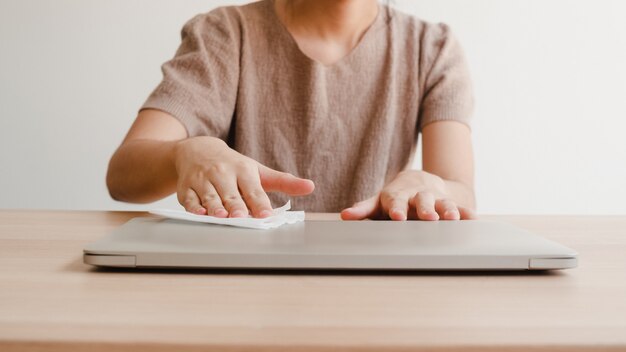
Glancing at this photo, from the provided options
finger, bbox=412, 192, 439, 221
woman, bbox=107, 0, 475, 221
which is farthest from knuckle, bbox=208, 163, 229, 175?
woman, bbox=107, 0, 475, 221

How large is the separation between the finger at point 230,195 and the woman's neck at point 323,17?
68 centimetres

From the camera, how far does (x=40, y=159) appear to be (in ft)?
7.55

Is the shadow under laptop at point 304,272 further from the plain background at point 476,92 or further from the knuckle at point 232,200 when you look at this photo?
the plain background at point 476,92

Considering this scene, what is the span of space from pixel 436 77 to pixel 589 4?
1385 mm

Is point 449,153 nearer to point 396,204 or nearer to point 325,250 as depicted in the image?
point 396,204

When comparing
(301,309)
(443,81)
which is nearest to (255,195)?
(301,309)

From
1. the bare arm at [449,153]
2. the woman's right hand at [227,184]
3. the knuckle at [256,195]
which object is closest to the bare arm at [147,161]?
the woman's right hand at [227,184]

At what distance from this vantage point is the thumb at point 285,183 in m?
0.67

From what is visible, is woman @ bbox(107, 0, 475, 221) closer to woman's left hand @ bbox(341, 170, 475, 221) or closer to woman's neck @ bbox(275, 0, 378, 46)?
woman's neck @ bbox(275, 0, 378, 46)

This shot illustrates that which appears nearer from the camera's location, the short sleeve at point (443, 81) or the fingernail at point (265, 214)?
the fingernail at point (265, 214)

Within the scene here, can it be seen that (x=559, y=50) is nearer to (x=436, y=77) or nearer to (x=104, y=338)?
(x=436, y=77)

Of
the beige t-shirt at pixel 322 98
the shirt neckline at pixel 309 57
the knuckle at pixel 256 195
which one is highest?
the shirt neckline at pixel 309 57

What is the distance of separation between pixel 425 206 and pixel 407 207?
0.13ft

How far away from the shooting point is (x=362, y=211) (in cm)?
79
